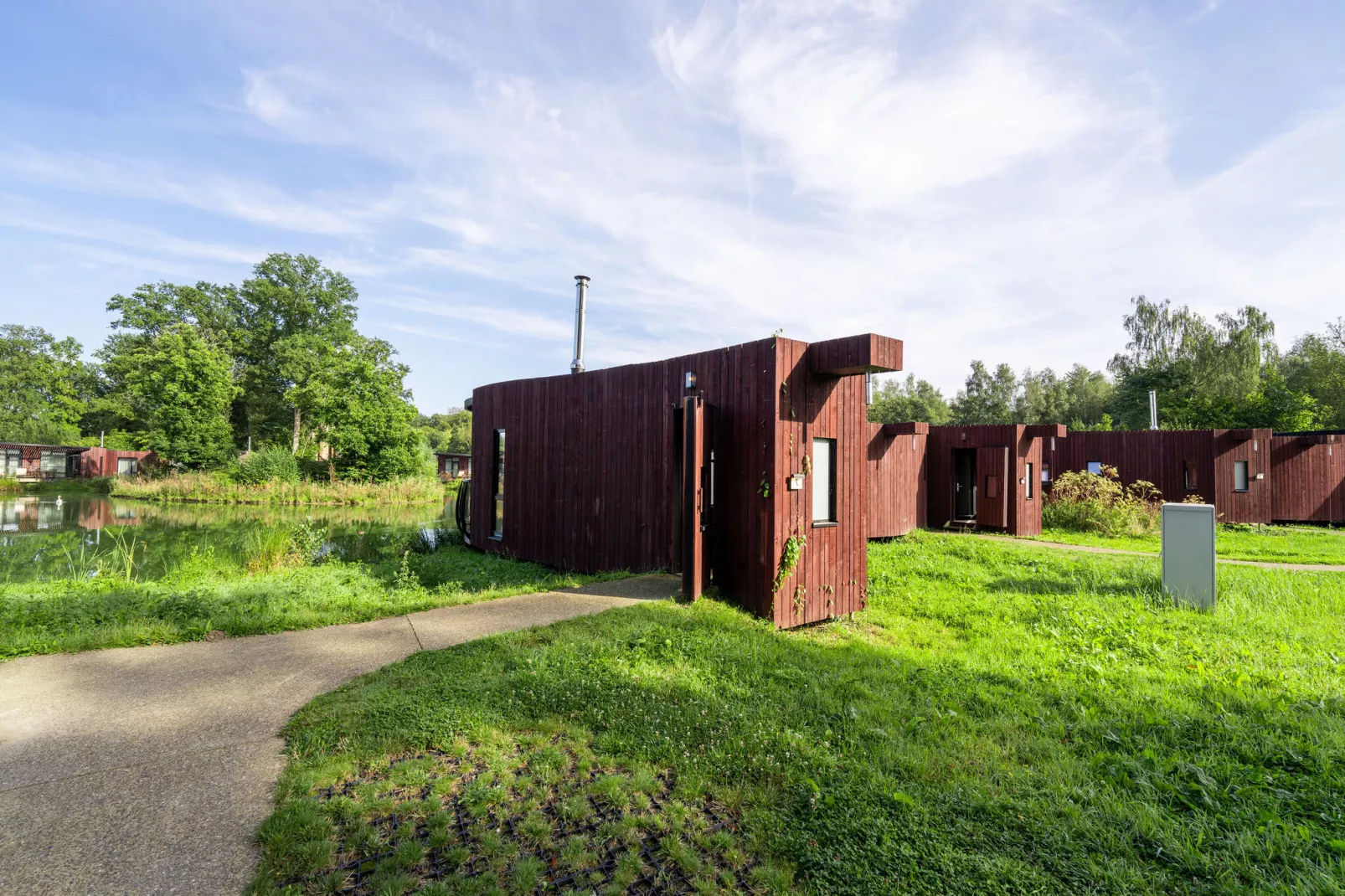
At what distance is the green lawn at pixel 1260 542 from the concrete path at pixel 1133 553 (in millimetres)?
244

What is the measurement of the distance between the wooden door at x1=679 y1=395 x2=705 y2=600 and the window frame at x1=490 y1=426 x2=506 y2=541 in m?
5.38

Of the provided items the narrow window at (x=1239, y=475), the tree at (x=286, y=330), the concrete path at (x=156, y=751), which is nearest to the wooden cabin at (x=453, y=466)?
the tree at (x=286, y=330)

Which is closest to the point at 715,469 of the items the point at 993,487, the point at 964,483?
the point at 993,487

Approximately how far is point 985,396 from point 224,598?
53579 mm

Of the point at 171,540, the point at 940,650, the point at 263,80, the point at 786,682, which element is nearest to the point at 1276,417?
the point at 940,650

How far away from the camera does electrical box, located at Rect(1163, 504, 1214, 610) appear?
6.04 metres

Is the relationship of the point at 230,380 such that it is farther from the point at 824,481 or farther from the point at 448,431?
the point at 824,481

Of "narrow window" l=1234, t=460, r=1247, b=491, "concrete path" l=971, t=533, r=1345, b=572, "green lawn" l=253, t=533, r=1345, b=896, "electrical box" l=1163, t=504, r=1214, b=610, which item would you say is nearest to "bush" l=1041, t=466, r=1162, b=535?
"narrow window" l=1234, t=460, r=1247, b=491

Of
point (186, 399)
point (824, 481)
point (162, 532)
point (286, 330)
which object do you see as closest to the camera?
point (824, 481)

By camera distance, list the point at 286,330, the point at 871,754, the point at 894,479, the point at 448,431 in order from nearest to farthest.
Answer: the point at 871,754, the point at 894,479, the point at 286,330, the point at 448,431

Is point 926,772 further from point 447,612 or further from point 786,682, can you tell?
point 447,612

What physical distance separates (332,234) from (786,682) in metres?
18.2

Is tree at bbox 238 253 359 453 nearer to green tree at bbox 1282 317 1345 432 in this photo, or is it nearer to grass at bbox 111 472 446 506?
grass at bbox 111 472 446 506

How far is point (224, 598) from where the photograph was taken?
18.3ft
